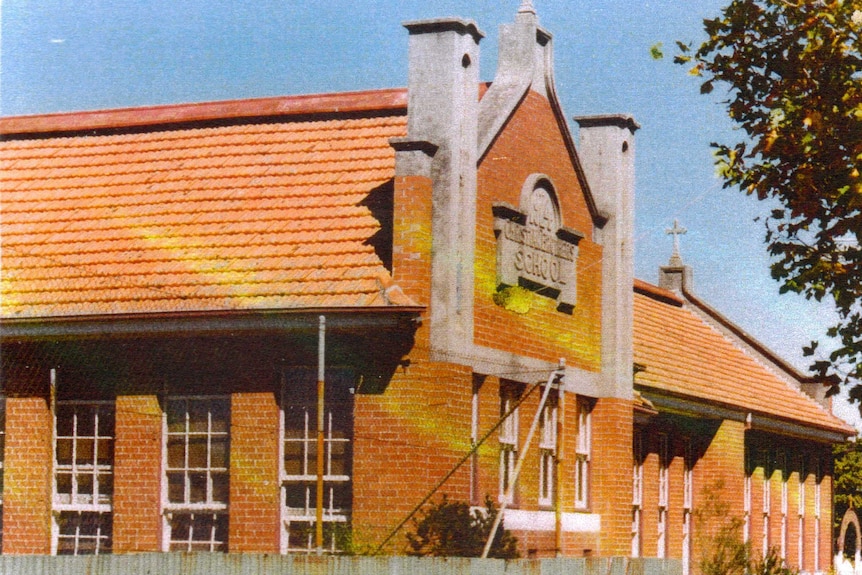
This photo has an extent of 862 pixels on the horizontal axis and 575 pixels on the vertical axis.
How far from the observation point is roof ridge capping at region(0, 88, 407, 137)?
24391 millimetres

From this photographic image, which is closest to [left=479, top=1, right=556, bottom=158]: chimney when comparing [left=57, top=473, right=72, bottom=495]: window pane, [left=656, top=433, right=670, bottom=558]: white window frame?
[left=57, top=473, right=72, bottom=495]: window pane

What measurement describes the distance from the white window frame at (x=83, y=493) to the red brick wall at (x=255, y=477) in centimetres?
186

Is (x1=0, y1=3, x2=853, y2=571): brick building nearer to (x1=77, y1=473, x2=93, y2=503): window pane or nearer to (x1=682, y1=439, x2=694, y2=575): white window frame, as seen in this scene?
(x1=77, y1=473, x2=93, y2=503): window pane

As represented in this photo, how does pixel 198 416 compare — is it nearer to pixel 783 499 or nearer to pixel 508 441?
pixel 508 441

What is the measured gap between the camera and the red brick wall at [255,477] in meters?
21.8

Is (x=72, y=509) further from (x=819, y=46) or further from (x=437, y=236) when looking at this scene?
(x=819, y=46)

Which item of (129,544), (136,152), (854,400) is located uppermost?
(136,152)

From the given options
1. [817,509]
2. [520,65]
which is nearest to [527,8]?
[520,65]

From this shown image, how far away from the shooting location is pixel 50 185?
25.1 meters

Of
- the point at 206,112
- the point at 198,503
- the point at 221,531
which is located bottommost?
the point at 221,531

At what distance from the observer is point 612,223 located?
26.2 meters

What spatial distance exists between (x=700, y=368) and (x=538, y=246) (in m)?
11.8

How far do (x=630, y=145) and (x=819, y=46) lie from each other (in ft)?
26.9

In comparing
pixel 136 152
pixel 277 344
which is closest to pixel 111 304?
pixel 277 344
